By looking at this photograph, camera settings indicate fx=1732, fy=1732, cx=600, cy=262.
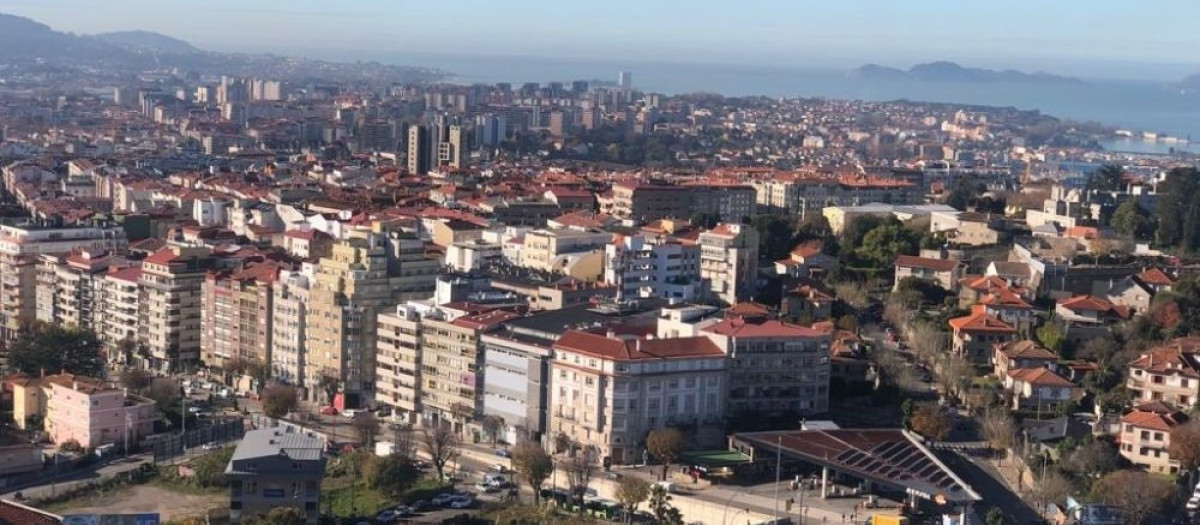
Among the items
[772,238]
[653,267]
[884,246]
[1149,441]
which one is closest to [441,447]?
[1149,441]

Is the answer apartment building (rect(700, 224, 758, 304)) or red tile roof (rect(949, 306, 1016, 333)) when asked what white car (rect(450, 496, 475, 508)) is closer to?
red tile roof (rect(949, 306, 1016, 333))

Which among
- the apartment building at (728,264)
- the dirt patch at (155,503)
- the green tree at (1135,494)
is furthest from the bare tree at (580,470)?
the apartment building at (728,264)

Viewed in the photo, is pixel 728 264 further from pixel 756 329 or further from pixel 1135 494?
pixel 1135 494

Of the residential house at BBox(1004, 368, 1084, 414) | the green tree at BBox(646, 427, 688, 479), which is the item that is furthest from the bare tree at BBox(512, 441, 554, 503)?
the residential house at BBox(1004, 368, 1084, 414)

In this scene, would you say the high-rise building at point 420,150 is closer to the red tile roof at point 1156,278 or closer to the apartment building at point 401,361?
the red tile roof at point 1156,278

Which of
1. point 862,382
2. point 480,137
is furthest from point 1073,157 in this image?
point 862,382

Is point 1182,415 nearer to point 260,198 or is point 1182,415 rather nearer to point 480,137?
point 260,198
